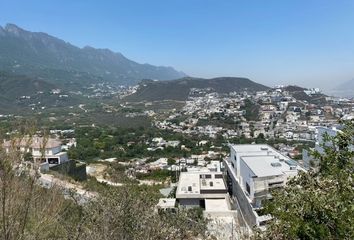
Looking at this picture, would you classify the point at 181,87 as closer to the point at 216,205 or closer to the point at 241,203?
the point at 216,205

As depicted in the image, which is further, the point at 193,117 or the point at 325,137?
the point at 193,117

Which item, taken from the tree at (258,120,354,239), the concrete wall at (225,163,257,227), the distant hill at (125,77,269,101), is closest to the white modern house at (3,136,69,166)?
the tree at (258,120,354,239)

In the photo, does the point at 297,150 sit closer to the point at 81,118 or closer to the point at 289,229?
the point at 289,229

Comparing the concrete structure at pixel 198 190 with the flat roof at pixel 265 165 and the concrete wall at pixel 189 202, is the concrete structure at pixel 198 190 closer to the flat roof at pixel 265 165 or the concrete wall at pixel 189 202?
the concrete wall at pixel 189 202

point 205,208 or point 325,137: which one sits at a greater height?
point 325,137

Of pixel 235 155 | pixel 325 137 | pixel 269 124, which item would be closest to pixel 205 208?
pixel 235 155

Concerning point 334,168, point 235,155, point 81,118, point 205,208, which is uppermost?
point 334,168
